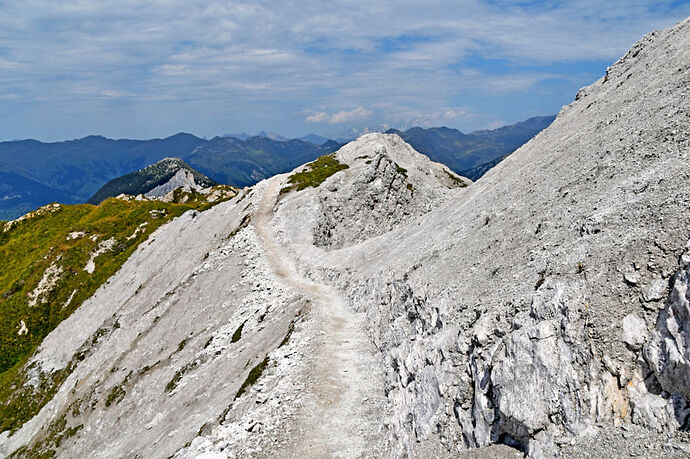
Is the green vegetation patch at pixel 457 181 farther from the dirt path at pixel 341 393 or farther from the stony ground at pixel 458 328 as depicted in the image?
the dirt path at pixel 341 393

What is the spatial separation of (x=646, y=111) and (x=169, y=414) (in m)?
46.8

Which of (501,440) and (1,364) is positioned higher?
(501,440)

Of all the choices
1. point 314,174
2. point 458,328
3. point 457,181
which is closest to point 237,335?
point 458,328

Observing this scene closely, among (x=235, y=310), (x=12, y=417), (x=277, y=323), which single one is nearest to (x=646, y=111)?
(x=277, y=323)

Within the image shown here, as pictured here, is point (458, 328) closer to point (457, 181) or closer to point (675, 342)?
point (675, 342)

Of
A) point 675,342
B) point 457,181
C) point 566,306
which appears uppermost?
point 457,181

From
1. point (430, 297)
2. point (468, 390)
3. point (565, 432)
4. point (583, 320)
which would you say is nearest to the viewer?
point (565, 432)

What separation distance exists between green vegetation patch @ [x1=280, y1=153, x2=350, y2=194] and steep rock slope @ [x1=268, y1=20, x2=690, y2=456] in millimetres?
45412

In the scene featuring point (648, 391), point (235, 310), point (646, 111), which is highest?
point (646, 111)

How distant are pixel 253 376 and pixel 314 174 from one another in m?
57.6

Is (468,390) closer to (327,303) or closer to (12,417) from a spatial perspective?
(327,303)

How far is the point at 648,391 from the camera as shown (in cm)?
1363

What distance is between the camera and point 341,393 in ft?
88.7

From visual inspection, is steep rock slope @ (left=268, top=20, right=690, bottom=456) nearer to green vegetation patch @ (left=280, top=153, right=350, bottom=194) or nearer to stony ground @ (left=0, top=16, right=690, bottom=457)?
stony ground @ (left=0, top=16, right=690, bottom=457)
